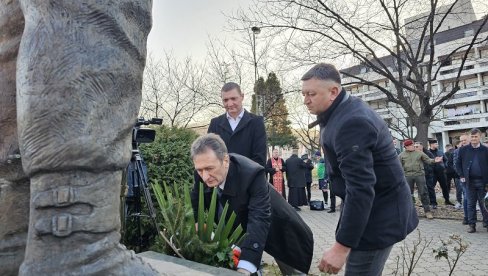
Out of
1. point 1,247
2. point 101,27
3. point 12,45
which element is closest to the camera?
point 101,27

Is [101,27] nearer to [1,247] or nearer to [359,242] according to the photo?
[1,247]

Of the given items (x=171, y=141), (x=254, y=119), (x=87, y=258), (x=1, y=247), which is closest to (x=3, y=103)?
(x=1, y=247)

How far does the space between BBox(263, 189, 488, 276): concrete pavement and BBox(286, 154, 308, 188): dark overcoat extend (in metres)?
1.18

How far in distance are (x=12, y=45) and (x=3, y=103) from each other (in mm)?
205

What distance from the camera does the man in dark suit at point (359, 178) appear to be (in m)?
2.47

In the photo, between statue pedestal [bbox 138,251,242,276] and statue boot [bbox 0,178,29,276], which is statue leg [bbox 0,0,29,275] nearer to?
statue boot [bbox 0,178,29,276]

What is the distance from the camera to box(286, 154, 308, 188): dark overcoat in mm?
13195

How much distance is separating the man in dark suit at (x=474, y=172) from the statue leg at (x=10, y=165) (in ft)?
28.2

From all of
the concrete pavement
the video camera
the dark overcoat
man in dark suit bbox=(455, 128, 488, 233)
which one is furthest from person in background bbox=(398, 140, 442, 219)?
the video camera

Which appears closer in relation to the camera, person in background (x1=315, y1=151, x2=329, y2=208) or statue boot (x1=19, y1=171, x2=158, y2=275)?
statue boot (x1=19, y1=171, x2=158, y2=275)

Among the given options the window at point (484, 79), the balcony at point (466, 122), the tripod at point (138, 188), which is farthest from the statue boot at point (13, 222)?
the window at point (484, 79)

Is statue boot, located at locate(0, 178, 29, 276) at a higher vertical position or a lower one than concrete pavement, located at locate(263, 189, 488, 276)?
higher

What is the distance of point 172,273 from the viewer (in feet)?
5.88

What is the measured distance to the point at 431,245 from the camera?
25.2 ft
